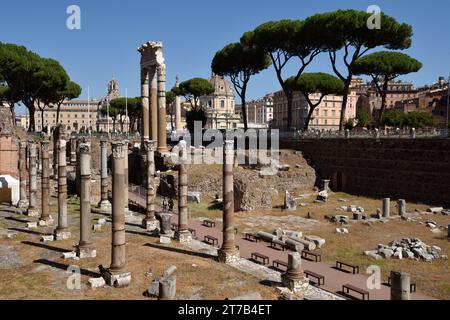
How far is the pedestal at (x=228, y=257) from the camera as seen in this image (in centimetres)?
1462

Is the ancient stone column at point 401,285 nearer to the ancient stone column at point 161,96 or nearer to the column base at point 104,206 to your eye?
the column base at point 104,206

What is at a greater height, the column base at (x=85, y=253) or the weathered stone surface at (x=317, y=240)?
the column base at (x=85, y=253)

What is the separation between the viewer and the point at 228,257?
576 inches

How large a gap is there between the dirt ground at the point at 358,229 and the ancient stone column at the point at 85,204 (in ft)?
26.9

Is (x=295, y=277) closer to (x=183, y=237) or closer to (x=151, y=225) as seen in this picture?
(x=183, y=237)

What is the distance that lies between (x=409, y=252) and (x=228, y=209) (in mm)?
7259

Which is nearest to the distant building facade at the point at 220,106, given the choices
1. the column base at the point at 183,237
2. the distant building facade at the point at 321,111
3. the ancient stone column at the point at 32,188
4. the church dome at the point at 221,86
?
the church dome at the point at 221,86

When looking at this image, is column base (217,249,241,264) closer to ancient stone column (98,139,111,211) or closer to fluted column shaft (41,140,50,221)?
fluted column shaft (41,140,50,221)

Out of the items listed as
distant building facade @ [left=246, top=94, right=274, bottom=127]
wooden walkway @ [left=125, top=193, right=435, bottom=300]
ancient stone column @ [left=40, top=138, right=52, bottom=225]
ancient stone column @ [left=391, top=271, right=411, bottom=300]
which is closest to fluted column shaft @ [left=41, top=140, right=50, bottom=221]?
ancient stone column @ [left=40, top=138, right=52, bottom=225]

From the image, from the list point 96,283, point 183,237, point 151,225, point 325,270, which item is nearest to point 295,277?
point 325,270

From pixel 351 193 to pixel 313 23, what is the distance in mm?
15273
